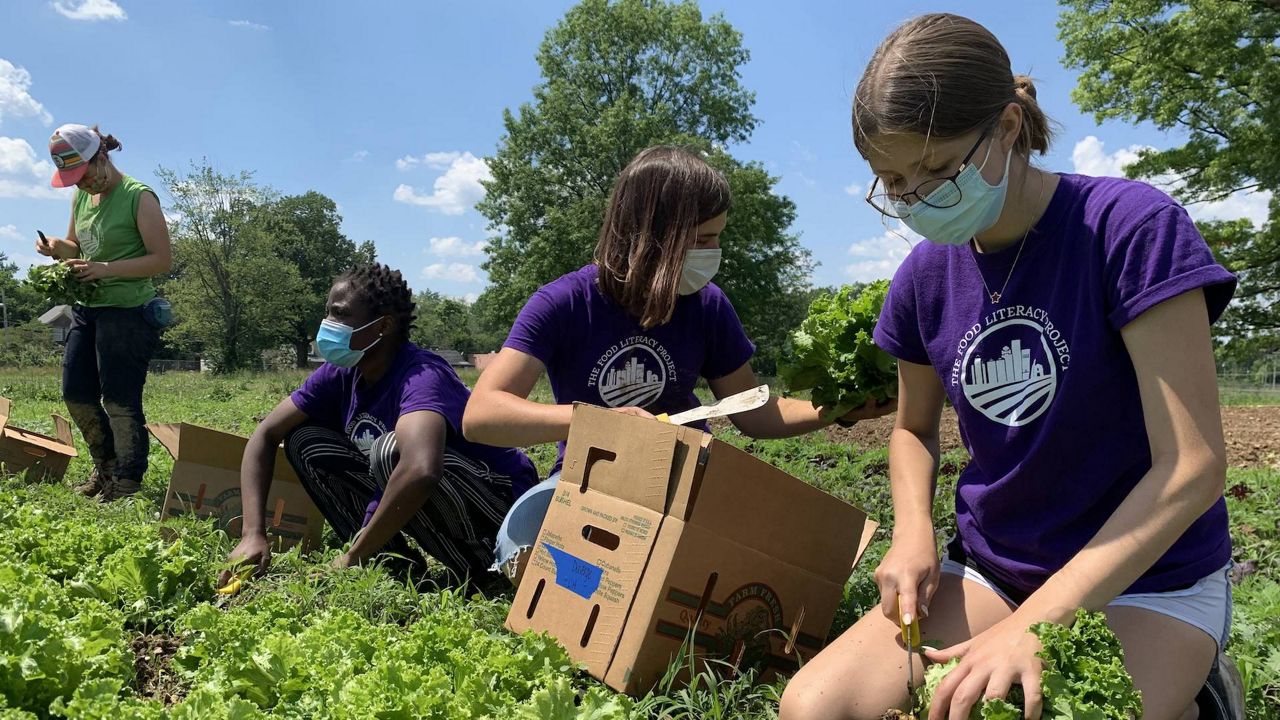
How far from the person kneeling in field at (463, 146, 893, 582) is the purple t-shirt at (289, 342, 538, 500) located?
65 centimetres

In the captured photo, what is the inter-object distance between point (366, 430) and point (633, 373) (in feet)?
4.61

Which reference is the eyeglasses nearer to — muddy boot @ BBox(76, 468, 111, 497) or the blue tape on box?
the blue tape on box

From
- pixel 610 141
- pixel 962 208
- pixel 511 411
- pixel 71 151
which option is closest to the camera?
pixel 962 208

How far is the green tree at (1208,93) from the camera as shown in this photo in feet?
59.8

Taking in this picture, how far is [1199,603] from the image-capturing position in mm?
1860

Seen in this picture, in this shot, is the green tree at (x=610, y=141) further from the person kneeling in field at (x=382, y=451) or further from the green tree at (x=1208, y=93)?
the person kneeling in field at (x=382, y=451)

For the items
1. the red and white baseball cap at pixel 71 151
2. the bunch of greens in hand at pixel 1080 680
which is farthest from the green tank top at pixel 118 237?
the bunch of greens in hand at pixel 1080 680

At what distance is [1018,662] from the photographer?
151 centimetres

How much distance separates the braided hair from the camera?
396 centimetres

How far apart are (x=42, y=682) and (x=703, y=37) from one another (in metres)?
36.0

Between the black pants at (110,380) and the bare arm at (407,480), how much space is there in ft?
8.60

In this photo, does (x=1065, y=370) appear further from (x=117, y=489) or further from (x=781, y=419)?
(x=117, y=489)

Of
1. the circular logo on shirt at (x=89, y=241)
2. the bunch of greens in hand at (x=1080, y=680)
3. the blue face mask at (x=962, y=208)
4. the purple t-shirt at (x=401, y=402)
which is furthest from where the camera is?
the circular logo on shirt at (x=89, y=241)

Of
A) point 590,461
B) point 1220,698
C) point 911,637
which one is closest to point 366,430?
point 590,461
